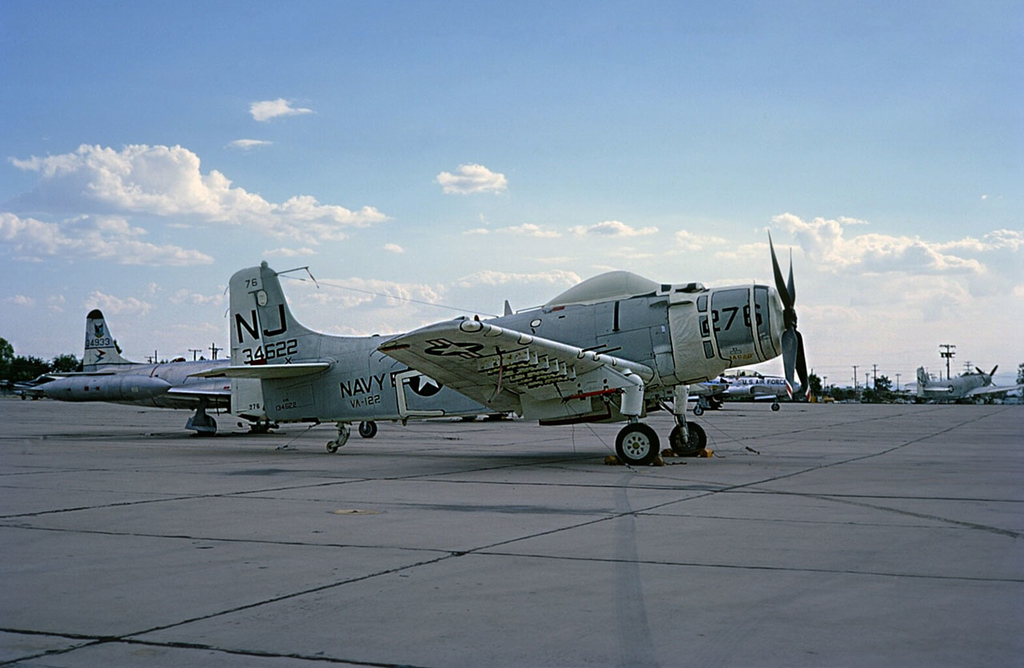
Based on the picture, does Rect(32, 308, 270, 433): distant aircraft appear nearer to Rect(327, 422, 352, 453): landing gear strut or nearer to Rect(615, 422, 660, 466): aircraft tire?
Rect(327, 422, 352, 453): landing gear strut

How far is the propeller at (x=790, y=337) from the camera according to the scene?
1627 centimetres

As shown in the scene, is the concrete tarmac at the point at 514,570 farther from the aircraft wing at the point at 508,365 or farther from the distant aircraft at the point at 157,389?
the distant aircraft at the point at 157,389

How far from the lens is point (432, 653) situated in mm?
4340

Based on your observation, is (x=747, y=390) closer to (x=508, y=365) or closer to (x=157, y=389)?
(x=157, y=389)

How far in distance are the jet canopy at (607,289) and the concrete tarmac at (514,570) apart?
182 inches

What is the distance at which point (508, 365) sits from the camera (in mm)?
15094

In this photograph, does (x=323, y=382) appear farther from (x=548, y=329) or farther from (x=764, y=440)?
(x=764, y=440)

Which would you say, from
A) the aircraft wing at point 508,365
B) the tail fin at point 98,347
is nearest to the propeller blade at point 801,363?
the aircraft wing at point 508,365

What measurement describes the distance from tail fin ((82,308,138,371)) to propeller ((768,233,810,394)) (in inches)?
1192

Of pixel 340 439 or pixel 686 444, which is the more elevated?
pixel 340 439

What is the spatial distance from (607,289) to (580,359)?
257 cm

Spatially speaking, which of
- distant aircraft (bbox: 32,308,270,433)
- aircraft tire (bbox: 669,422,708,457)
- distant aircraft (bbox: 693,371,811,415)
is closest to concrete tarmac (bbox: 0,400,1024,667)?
aircraft tire (bbox: 669,422,708,457)

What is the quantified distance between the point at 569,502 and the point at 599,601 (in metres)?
4.99

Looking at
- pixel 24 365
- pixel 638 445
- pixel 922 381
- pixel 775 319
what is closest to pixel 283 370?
pixel 638 445
